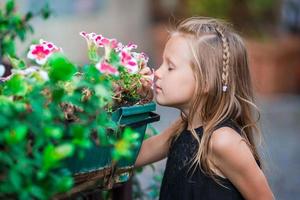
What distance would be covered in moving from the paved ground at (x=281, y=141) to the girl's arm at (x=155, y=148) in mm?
1831

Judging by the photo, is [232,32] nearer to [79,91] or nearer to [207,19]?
[207,19]

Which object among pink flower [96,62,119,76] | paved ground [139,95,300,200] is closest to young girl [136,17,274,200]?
pink flower [96,62,119,76]

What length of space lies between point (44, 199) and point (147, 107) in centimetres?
67

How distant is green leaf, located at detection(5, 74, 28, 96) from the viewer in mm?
1505

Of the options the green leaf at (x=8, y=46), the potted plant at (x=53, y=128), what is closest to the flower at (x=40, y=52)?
the potted plant at (x=53, y=128)

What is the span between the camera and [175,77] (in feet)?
7.02

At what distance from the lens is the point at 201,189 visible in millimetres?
2172

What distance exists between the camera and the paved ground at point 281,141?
519 centimetres

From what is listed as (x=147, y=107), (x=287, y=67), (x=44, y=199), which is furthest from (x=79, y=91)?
(x=287, y=67)

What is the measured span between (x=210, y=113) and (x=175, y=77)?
7.3 inches

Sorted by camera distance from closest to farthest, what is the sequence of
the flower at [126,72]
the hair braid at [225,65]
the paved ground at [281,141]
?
the flower at [126,72]
the hair braid at [225,65]
the paved ground at [281,141]

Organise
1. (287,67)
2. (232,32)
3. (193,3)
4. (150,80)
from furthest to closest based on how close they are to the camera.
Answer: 1. (193,3)
2. (287,67)
3. (232,32)
4. (150,80)

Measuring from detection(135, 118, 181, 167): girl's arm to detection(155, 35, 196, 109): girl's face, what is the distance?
232mm

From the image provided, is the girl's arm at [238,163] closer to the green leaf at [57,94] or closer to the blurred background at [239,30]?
the green leaf at [57,94]
